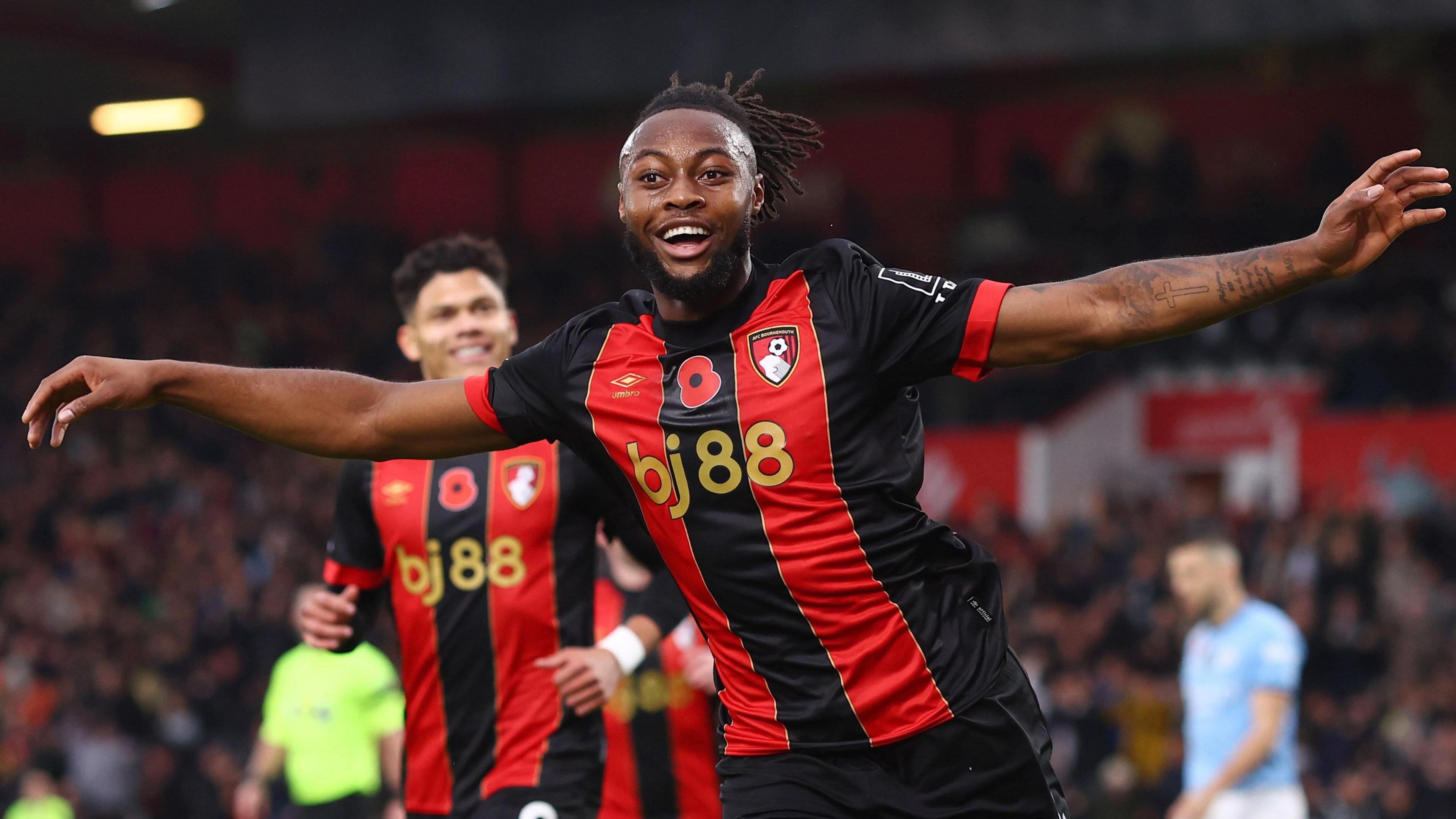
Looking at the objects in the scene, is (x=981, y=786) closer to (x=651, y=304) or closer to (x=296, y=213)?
(x=651, y=304)

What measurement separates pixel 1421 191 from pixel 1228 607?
190 inches

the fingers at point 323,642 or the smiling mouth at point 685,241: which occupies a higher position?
the smiling mouth at point 685,241

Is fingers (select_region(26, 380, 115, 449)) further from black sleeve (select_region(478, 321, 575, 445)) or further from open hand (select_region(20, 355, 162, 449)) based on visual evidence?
black sleeve (select_region(478, 321, 575, 445))

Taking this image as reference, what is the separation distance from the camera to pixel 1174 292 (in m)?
3.14

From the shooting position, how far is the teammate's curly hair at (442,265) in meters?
5.22

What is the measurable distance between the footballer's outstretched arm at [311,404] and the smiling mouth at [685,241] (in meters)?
0.55

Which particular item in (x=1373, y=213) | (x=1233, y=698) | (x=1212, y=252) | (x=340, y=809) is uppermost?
(x=1212, y=252)

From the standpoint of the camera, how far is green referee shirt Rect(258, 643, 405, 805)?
870cm

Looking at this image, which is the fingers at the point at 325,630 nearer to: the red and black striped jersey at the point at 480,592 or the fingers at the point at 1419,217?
the red and black striped jersey at the point at 480,592

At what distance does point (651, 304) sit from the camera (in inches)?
145

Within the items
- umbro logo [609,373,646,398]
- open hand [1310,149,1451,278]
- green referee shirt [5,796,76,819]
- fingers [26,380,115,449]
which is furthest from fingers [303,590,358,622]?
→ green referee shirt [5,796,76,819]

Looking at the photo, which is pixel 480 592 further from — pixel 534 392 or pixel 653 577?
pixel 534 392

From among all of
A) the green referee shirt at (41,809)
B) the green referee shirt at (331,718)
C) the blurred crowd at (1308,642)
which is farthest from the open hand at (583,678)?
the green referee shirt at (41,809)

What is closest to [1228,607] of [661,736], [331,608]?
[661,736]
